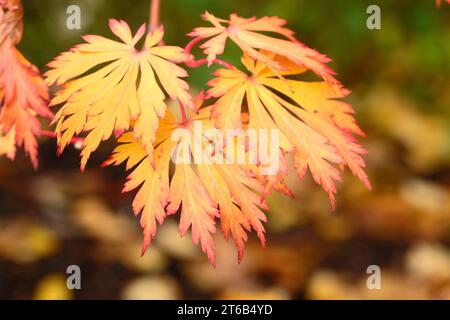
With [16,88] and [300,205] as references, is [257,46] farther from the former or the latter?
[300,205]

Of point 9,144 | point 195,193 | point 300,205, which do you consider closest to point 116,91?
point 195,193

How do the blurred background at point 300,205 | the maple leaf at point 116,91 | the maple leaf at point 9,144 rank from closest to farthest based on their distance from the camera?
the maple leaf at point 116,91, the maple leaf at point 9,144, the blurred background at point 300,205

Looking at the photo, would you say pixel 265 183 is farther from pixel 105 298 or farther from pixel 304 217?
pixel 304 217

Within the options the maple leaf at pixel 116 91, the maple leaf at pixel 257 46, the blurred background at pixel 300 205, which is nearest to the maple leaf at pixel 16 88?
the maple leaf at pixel 116 91

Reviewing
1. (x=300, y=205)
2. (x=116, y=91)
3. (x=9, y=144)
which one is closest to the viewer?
(x=116, y=91)

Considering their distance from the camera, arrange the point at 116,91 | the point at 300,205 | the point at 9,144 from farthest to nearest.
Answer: the point at 300,205
the point at 9,144
the point at 116,91

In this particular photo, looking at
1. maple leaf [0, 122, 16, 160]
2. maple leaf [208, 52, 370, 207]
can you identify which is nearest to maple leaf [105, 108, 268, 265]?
maple leaf [208, 52, 370, 207]

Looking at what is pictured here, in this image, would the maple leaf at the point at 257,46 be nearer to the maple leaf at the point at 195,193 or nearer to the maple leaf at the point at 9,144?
the maple leaf at the point at 195,193
